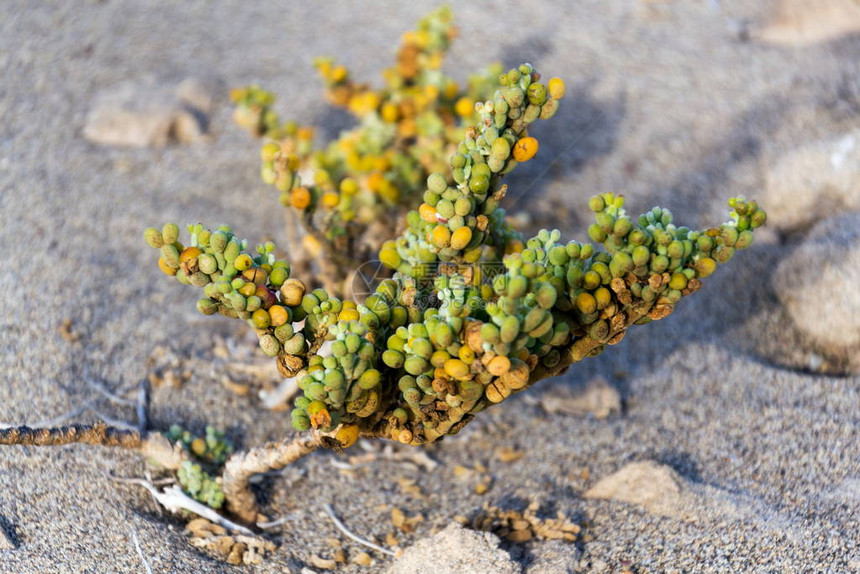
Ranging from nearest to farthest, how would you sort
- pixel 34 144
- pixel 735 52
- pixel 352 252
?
pixel 352 252 → pixel 34 144 → pixel 735 52

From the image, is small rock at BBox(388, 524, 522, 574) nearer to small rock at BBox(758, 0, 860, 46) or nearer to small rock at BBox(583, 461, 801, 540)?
small rock at BBox(583, 461, 801, 540)

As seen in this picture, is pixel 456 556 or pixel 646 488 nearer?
pixel 456 556

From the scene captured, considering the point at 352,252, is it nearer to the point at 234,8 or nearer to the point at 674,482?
the point at 674,482

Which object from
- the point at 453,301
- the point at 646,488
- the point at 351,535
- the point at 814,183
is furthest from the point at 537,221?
the point at 453,301

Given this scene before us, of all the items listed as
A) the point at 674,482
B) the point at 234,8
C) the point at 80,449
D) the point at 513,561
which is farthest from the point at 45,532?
the point at 234,8

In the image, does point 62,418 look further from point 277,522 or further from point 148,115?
point 148,115

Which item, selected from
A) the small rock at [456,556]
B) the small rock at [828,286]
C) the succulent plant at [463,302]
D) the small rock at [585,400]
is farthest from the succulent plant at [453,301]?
the small rock at [828,286]

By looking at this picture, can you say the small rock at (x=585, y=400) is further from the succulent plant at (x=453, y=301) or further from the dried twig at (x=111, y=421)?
the dried twig at (x=111, y=421)
